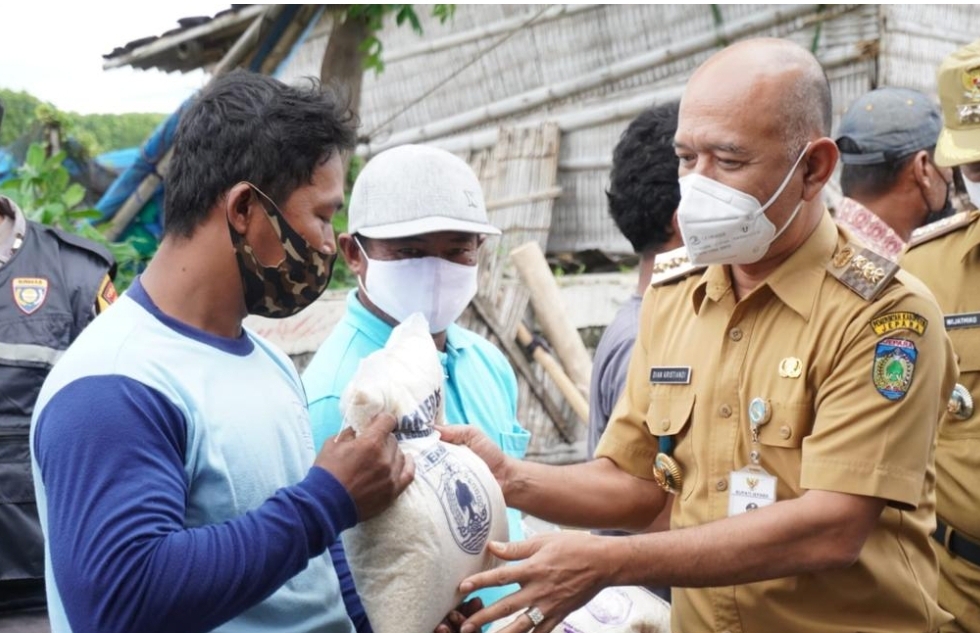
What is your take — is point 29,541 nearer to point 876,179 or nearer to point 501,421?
point 501,421

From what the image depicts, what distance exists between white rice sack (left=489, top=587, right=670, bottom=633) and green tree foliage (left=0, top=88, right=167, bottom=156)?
15.2 feet

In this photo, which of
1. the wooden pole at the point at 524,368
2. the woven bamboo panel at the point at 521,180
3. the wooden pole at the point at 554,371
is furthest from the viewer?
the woven bamboo panel at the point at 521,180

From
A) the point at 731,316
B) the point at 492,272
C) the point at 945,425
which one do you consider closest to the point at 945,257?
the point at 945,425

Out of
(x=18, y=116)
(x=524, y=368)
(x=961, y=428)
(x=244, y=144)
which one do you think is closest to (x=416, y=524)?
(x=244, y=144)

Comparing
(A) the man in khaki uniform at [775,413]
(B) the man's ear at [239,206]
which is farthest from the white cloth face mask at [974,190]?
(B) the man's ear at [239,206]

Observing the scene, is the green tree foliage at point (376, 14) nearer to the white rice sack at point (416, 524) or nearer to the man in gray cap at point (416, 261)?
the man in gray cap at point (416, 261)

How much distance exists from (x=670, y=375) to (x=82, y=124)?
17.3 feet

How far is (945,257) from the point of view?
10.9 ft

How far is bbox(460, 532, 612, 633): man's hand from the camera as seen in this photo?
2309 mm

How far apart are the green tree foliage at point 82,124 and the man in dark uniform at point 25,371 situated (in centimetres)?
293

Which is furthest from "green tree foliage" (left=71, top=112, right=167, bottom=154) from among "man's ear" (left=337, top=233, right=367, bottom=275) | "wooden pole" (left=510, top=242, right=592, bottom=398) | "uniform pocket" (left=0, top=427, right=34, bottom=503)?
"man's ear" (left=337, top=233, right=367, bottom=275)

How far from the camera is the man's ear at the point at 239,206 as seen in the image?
7.06ft

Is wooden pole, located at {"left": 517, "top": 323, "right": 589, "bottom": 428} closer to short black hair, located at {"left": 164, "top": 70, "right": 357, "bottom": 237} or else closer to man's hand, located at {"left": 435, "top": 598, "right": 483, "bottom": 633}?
man's hand, located at {"left": 435, "top": 598, "right": 483, "bottom": 633}

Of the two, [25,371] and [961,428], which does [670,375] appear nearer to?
[961,428]
